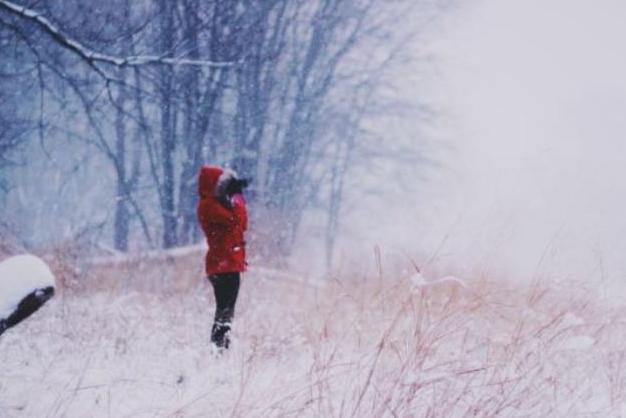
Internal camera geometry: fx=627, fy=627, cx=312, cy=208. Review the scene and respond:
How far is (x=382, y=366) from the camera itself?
250cm

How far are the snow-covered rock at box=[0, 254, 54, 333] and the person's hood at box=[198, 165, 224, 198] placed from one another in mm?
2371

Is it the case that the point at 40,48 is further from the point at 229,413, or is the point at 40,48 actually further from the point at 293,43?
the point at 229,413

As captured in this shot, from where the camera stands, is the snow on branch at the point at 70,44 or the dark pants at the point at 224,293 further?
the snow on branch at the point at 70,44

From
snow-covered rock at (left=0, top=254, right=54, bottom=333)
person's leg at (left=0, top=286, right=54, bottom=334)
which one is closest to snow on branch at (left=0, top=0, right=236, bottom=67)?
snow-covered rock at (left=0, top=254, right=54, bottom=333)

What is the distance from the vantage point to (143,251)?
10.6 metres

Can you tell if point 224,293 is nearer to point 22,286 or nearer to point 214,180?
point 214,180

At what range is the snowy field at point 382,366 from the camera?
235 centimetres

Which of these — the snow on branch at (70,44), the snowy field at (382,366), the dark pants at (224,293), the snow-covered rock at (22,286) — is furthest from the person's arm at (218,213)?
the snow on branch at (70,44)

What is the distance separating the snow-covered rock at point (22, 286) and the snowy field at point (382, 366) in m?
0.42

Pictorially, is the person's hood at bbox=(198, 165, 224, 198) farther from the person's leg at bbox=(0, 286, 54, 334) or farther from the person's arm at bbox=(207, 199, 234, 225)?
the person's leg at bbox=(0, 286, 54, 334)

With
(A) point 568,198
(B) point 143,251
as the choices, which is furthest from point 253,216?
(A) point 568,198

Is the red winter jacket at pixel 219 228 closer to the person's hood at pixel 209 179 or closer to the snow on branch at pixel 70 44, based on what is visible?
the person's hood at pixel 209 179

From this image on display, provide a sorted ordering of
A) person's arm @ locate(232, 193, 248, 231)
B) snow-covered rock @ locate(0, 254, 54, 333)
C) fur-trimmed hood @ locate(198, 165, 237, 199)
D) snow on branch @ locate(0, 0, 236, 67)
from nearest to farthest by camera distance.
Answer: snow-covered rock @ locate(0, 254, 54, 333) < fur-trimmed hood @ locate(198, 165, 237, 199) < person's arm @ locate(232, 193, 248, 231) < snow on branch @ locate(0, 0, 236, 67)

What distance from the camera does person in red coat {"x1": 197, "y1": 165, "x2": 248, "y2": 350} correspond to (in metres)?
4.73
